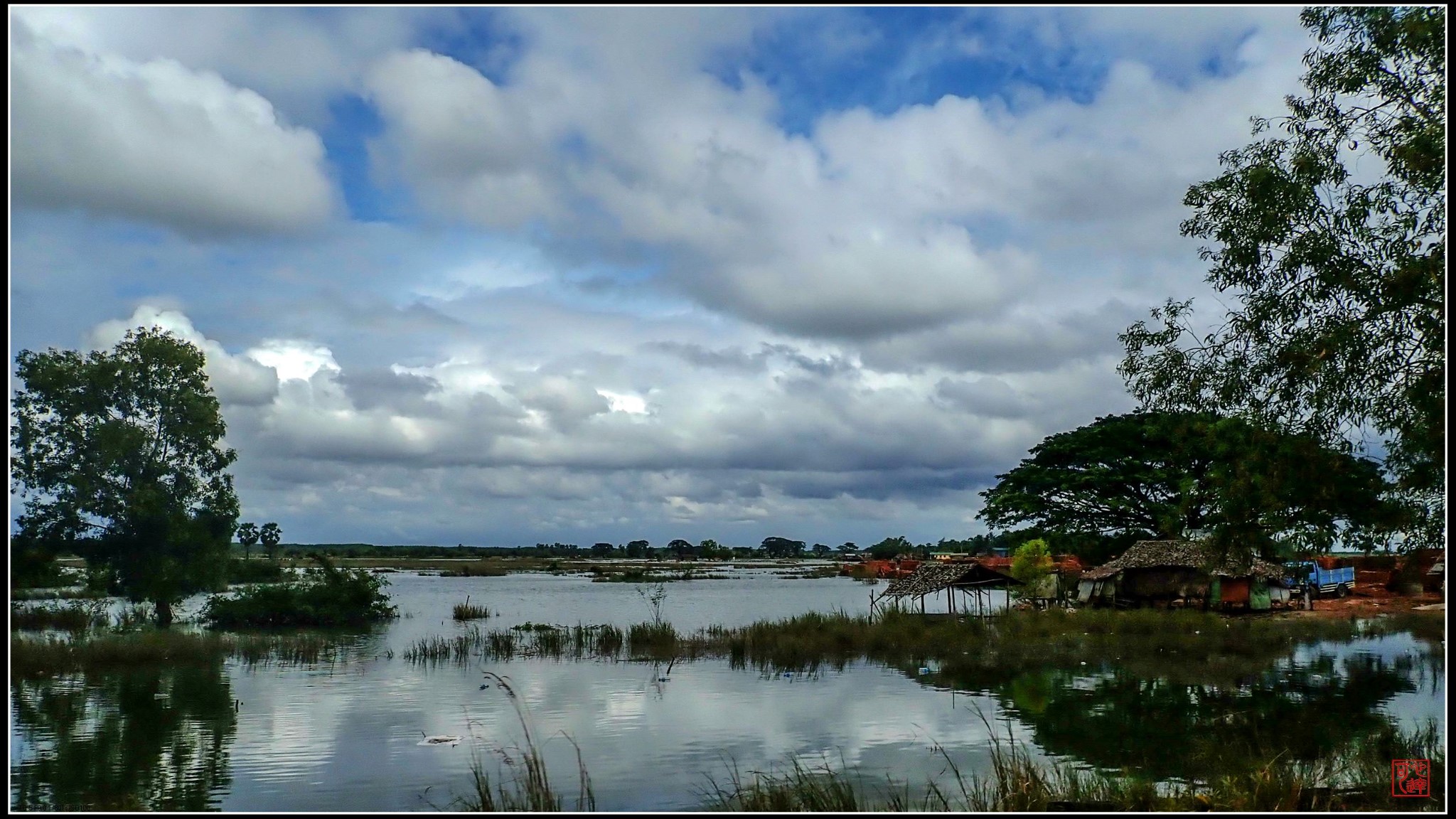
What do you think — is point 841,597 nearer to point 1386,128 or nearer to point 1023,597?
point 1023,597

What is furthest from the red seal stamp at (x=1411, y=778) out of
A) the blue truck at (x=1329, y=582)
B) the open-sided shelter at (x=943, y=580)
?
the blue truck at (x=1329, y=582)

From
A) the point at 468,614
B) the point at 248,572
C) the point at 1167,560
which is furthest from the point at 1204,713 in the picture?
the point at 248,572

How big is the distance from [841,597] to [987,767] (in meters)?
64.4

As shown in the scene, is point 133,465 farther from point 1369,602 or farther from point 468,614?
point 1369,602

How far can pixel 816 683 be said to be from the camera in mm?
29828

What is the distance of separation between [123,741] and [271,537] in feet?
191

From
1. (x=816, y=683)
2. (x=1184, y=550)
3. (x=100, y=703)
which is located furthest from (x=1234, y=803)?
(x=1184, y=550)

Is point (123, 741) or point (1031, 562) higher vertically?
point (1031, 562)

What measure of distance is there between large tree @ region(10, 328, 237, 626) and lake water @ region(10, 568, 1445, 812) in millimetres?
12622

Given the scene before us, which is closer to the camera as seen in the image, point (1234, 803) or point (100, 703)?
point (1234, 803)

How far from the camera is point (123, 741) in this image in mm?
20828

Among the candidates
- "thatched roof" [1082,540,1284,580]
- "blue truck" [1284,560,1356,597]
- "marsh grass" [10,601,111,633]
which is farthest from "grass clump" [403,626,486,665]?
"blue truck" [1284,560,1356,597]

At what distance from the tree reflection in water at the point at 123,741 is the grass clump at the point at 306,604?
55.2 ft

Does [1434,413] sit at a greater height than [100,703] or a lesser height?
greater
